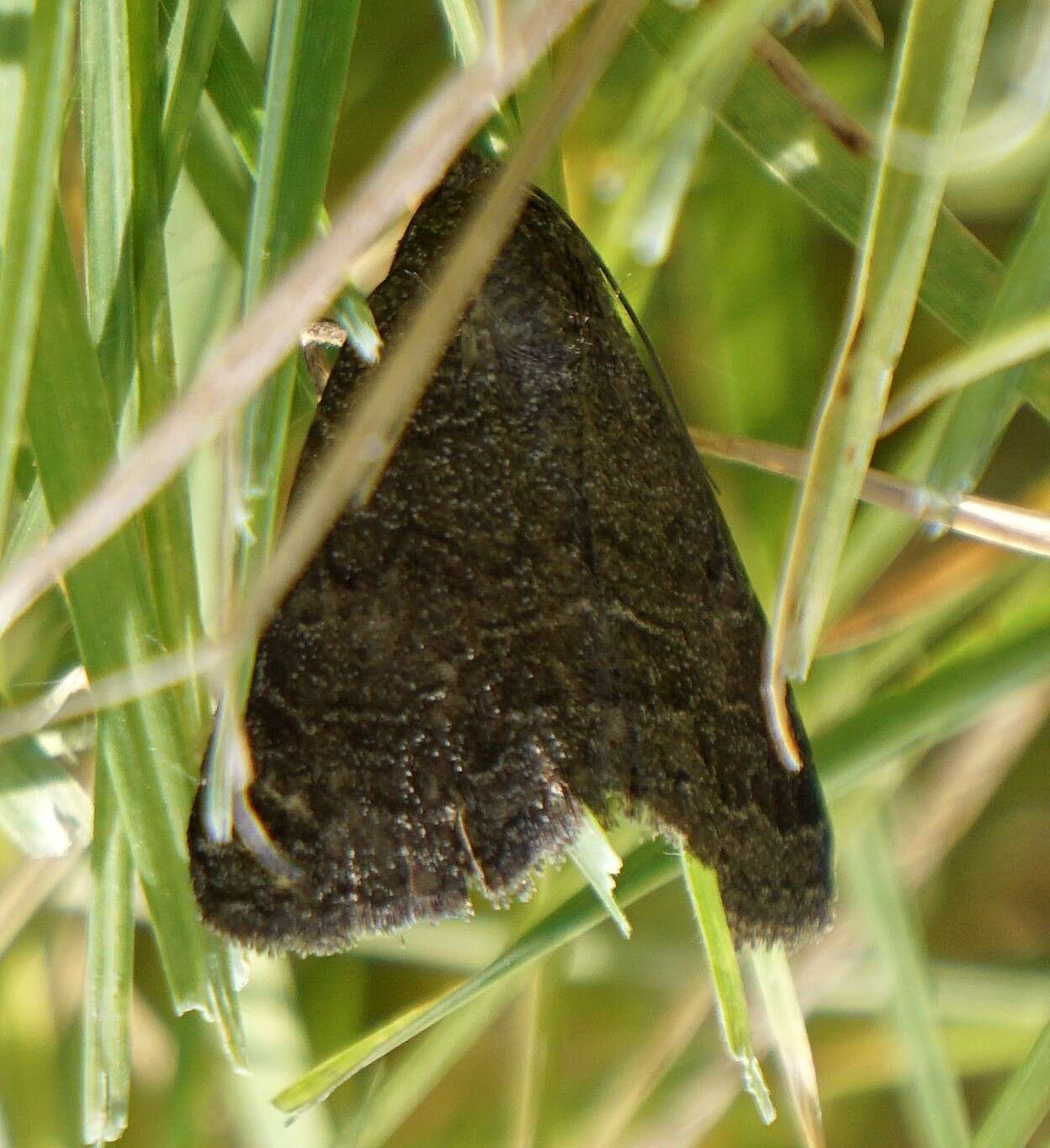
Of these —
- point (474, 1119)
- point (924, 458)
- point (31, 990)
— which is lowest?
point (474, 1119)

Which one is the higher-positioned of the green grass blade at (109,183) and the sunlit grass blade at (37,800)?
the green grass blade at (109,183)

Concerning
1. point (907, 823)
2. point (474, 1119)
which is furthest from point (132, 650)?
point (474, 1119)

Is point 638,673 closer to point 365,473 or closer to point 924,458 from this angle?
point 365,473

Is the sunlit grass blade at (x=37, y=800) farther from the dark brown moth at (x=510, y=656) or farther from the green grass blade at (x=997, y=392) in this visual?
the green grass blade at (x=997, y=392)

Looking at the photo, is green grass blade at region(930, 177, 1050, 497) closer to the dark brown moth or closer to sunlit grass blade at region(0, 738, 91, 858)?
the dark brown moth

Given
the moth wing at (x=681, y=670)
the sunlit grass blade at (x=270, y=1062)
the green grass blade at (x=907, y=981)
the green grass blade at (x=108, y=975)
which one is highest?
the moth wing at (x=681, y=670)

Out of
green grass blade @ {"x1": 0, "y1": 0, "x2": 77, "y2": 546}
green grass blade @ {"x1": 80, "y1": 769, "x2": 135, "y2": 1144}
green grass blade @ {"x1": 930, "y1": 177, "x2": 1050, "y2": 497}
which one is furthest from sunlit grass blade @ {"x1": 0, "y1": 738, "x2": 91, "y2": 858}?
green grass blade @ {"x1": 930, "y1": 177, "x2": 1050, "y2": 497}

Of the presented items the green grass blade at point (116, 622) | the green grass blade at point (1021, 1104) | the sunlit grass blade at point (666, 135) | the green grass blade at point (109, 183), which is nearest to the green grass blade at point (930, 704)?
the green grass blade at point (1021, 1104)

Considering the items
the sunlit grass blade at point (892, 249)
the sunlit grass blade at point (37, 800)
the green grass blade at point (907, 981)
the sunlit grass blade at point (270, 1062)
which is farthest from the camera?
the sunlit grass blade at point (270, 1062)
